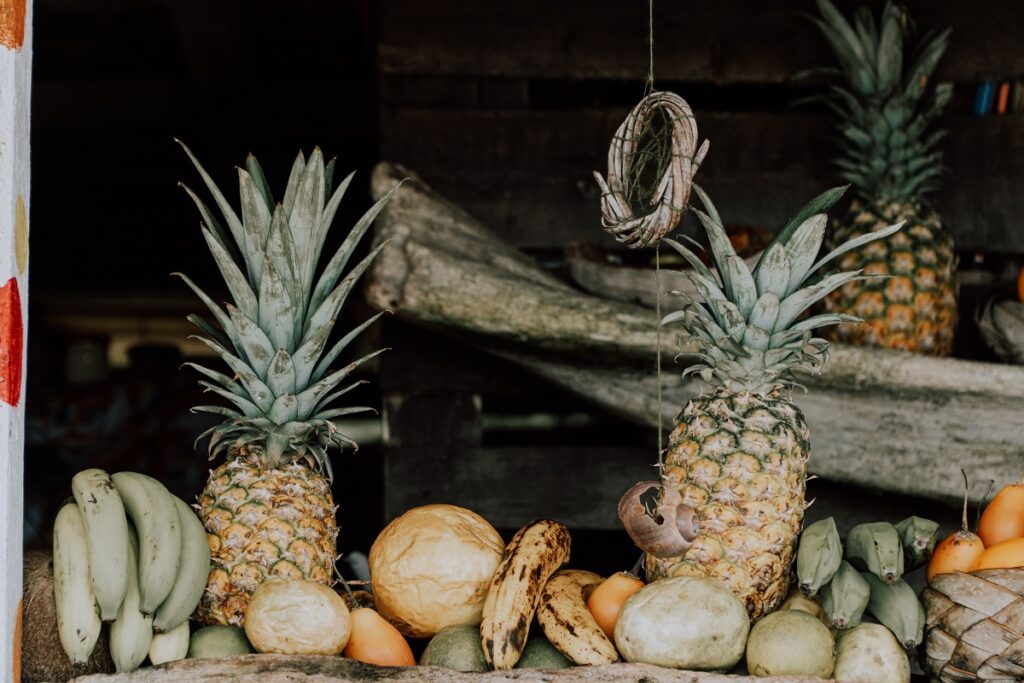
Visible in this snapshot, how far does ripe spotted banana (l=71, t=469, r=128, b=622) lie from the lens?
250cm

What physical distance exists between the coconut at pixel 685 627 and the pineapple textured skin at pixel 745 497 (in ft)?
0.51

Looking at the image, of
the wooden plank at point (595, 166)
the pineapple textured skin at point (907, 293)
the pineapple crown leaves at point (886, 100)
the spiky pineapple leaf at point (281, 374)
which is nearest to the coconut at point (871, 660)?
the spiky pineapple leaf at point (281, 374)

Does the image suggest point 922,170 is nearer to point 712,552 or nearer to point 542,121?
point 542,121

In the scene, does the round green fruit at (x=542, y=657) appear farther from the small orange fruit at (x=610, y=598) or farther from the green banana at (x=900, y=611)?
the green banana at (x=900, y=611)

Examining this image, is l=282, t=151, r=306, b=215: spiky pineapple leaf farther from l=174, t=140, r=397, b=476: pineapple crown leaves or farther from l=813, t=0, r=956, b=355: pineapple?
l=813, t=0, r=956, b=355: pineapple

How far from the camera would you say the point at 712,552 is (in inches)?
108

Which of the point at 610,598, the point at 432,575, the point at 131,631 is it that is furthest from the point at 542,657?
the point at 131,631

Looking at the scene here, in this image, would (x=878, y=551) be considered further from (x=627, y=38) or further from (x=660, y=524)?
(x=627, y=38)

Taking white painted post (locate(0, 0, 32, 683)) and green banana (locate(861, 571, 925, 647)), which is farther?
green banana (locate(861, 571, 925, 647))

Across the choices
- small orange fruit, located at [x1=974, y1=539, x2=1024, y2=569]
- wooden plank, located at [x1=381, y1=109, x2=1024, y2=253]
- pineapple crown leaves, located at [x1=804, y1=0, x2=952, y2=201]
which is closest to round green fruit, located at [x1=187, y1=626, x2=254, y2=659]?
small orange fruit, located at [x1=974, y1=539, x2=1024, y2=569]

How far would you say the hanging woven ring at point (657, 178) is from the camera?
260 cm

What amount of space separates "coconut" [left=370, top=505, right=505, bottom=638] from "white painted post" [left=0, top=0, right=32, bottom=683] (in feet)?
2.82

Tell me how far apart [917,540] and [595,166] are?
2419 millimetres

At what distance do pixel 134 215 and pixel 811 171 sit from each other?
236 inches
